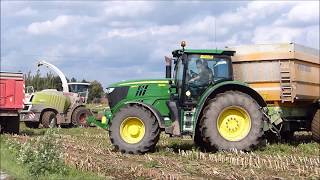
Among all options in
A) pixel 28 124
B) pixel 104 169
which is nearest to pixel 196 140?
pixel 104 169

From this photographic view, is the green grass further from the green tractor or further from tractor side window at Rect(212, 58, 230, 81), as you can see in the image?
tractor side window at Rect(212, 58, 230, 81)

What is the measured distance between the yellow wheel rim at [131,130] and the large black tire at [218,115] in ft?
4.76

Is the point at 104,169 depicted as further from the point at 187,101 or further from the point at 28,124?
the point at 28,124

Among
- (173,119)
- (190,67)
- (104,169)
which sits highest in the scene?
(190,67)

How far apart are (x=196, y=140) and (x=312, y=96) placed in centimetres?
359

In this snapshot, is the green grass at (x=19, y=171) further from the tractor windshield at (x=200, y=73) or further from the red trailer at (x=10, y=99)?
the red trailer at (x=10, y=99)

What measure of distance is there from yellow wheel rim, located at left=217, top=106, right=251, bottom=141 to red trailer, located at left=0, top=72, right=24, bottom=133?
31.8ft

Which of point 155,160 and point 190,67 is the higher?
point 190,67

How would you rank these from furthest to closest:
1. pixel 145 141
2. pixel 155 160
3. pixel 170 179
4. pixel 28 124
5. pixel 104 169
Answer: pixel 28 124 < pixel 145 141 < pixel 155 160 < pixel 104 169 < pixel 170 179

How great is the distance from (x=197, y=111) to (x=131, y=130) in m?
1.60

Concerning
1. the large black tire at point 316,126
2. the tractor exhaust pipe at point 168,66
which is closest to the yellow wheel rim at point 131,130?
the tractor exhaust pipe at point 168,66

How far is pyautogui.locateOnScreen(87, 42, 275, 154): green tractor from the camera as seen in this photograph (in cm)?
1155

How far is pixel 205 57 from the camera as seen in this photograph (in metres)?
11.9

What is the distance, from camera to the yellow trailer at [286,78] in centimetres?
1313
